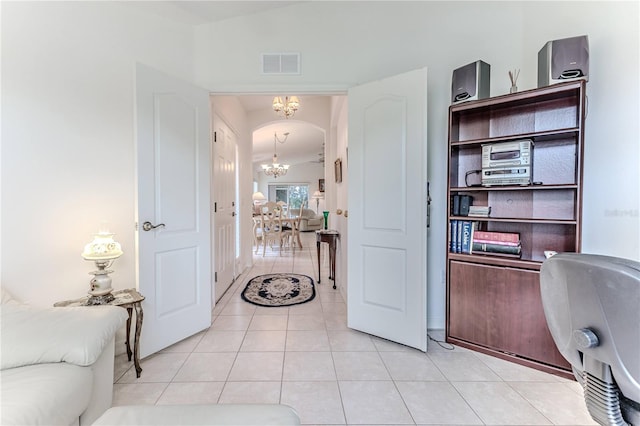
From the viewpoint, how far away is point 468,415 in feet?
4.91

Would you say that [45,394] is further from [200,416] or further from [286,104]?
[286,104]

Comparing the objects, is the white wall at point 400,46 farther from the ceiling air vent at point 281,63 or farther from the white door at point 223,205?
the white door at point 223,205

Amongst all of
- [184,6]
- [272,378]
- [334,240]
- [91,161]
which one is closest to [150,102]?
[91,161]

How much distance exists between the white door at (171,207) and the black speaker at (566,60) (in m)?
2.61

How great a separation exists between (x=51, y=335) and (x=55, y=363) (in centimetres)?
12

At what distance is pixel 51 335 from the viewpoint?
46.9 inches

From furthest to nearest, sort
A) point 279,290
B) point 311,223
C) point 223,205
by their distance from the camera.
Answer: point 311,223 → point 279,290 → point 223,205

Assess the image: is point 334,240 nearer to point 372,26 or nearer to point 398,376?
point 398,376

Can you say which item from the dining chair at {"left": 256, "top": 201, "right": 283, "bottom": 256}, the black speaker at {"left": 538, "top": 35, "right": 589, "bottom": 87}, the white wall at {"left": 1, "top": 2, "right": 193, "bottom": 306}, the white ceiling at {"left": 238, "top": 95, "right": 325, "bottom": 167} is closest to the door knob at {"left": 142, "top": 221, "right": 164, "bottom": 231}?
the white wall at {"left": 1, "top": 2, "right": 193, "bottom": 306}

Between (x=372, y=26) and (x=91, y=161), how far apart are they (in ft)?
8.24

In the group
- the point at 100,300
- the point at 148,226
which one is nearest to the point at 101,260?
the point at 100,300

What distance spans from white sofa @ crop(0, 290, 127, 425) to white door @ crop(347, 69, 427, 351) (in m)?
1.78

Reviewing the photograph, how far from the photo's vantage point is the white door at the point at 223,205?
3162mm

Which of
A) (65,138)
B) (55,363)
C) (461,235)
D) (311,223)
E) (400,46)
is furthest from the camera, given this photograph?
(311,223)
